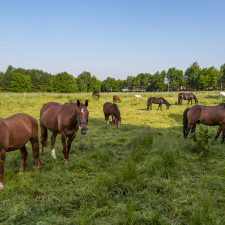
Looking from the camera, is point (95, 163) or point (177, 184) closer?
point (177, 184)

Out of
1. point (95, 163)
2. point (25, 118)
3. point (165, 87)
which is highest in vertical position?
point (165, 87)

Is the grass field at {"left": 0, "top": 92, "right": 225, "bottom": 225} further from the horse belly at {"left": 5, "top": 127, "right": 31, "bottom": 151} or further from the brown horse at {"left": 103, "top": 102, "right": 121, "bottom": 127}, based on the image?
the brown horse at {"left": 103, "top": 102, "right": 121, "bottom": 127}

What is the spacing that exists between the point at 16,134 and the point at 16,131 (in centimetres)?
7

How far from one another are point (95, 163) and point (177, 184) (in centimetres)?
228

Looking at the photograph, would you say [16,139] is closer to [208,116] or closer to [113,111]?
[208,116]

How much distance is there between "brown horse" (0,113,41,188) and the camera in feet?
11.1

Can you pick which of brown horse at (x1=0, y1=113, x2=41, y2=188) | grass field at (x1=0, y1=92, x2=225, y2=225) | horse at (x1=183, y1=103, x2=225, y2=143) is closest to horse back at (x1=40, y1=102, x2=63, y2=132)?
brown horse at (x1=0, y1=113, x2=41, y2=188)

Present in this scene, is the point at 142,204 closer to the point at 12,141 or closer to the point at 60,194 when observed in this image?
the point at 60,194

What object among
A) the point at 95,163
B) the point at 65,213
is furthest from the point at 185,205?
the point at 95,163

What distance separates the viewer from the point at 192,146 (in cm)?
570

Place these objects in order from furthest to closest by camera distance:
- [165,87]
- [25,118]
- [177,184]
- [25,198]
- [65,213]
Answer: [165,87] → [25,118] → [177,184] → [25,198] → [65,213]

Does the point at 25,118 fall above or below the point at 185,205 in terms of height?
above

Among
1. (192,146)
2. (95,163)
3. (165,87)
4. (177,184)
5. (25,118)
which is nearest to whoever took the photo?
(177,184)

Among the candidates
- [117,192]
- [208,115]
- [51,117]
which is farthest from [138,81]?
[117,192]
